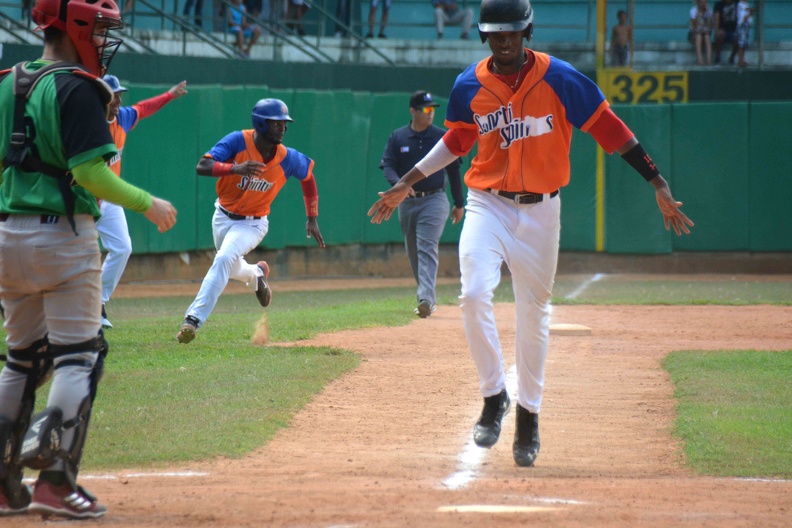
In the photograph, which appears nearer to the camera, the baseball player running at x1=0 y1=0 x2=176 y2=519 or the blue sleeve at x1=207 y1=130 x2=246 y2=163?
the baseball player running at x1=0 y1=0 x2=176 y2=519

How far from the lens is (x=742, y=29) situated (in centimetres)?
2272

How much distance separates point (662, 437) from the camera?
20.3 ft

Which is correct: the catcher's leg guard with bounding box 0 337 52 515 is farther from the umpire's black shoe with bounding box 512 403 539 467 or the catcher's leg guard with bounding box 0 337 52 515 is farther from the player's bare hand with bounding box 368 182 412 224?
the umpire's black shoe with bounding box 512 403 539 467

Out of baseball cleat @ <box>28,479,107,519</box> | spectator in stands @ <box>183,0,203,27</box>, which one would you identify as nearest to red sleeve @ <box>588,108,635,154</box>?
baseball cleat @ <box>28,479,107,519</box>

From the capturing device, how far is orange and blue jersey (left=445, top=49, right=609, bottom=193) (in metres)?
5.43

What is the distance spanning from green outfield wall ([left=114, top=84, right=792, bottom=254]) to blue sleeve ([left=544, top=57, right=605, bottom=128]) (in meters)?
13.4

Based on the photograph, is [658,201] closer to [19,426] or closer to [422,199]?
[19,426]

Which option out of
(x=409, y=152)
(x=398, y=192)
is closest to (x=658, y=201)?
(x=398, y=192)

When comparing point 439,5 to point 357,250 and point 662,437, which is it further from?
point 662,437

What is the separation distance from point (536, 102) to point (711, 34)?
19743 mm

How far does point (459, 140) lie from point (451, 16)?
19.9m

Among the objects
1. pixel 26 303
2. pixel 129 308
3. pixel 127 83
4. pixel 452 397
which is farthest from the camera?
pixel 127 83

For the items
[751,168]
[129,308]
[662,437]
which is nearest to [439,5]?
[751,168]

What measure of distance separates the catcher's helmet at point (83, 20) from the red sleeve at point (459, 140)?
201cm
